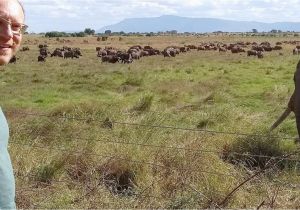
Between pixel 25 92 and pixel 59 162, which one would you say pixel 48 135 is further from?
pixel 25 92

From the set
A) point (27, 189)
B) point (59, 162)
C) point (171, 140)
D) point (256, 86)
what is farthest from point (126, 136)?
point (256, 86)

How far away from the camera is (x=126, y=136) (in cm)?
809

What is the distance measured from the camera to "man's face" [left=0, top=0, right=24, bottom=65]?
1894mm

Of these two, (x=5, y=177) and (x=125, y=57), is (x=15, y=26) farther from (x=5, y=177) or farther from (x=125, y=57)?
(x=125, y=57)

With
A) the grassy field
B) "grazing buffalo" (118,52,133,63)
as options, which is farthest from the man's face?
"grazing buffalo" (118,52,133,63)

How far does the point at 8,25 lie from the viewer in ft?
6.29

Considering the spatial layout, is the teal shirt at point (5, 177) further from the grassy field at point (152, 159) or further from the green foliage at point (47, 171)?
the green foliage at point (47, 171)

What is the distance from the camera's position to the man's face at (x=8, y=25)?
6.21 ft

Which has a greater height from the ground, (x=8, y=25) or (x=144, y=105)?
(x=8, y=25)

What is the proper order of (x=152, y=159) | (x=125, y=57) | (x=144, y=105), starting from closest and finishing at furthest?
1. (x=152, y=159)
2. (x=144, y=105)
3. (x=125, y=57)

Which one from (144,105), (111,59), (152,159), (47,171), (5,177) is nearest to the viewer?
(5,177)

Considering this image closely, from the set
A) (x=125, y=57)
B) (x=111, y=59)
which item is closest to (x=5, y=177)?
(x=111, y=59)

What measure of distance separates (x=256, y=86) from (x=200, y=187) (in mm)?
14308

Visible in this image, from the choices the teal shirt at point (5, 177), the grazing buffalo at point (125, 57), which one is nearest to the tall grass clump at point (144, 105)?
the teal shirt at point (5, 177)
